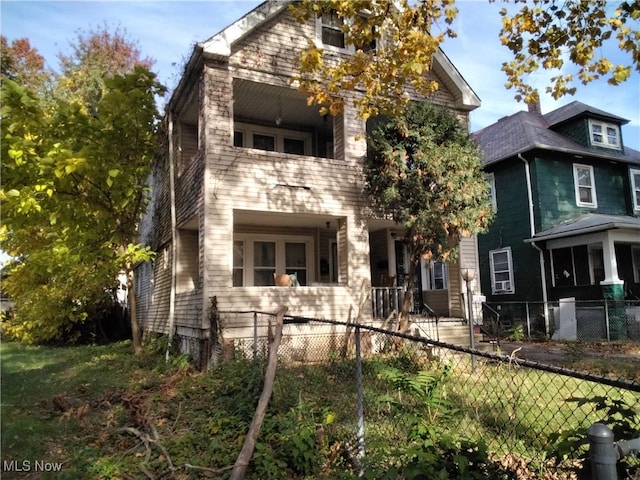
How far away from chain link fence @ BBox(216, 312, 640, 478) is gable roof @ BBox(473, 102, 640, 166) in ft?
34.9

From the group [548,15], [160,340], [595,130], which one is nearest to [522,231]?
[595,130]

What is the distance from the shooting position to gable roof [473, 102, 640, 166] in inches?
716

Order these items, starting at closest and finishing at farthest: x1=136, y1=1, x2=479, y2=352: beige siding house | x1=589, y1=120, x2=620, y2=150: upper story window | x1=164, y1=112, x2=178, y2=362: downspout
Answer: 1. x1=136, y1=1, x2=479, y2=352: beige siding house
2. x1=164, y1=112, x2=178, y2=362: downspout
3. x1=589, y1=120, x2=620, y2=150: upper story window

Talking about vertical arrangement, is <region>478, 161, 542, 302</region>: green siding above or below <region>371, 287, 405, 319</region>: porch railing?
above

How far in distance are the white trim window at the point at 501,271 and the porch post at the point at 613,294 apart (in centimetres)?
374

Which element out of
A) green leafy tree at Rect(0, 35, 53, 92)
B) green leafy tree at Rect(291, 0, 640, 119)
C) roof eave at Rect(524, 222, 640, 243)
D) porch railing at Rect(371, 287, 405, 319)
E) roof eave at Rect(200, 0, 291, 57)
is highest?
green leafy tree at Rect(0, 35, 53, 92)

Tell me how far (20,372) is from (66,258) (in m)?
2.81

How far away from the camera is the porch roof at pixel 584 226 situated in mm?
14898

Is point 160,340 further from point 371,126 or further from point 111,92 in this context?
point 371,126

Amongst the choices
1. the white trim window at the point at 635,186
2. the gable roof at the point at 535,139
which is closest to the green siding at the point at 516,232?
the gable roof at the point at 535,139

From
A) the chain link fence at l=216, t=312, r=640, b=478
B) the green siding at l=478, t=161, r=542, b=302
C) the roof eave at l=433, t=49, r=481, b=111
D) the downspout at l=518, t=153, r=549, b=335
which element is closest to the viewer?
the chain link fence at l=216, t=312, r=640, b=478

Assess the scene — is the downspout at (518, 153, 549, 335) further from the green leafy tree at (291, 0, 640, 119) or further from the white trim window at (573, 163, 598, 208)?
the green leafy tree at (291, 0, 640, 119)

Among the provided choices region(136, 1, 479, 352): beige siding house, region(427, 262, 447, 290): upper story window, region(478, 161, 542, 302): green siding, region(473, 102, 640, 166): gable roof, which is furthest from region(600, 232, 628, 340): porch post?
region(136, 1, 479, 352): beige siding house

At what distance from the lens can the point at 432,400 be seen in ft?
15.6
